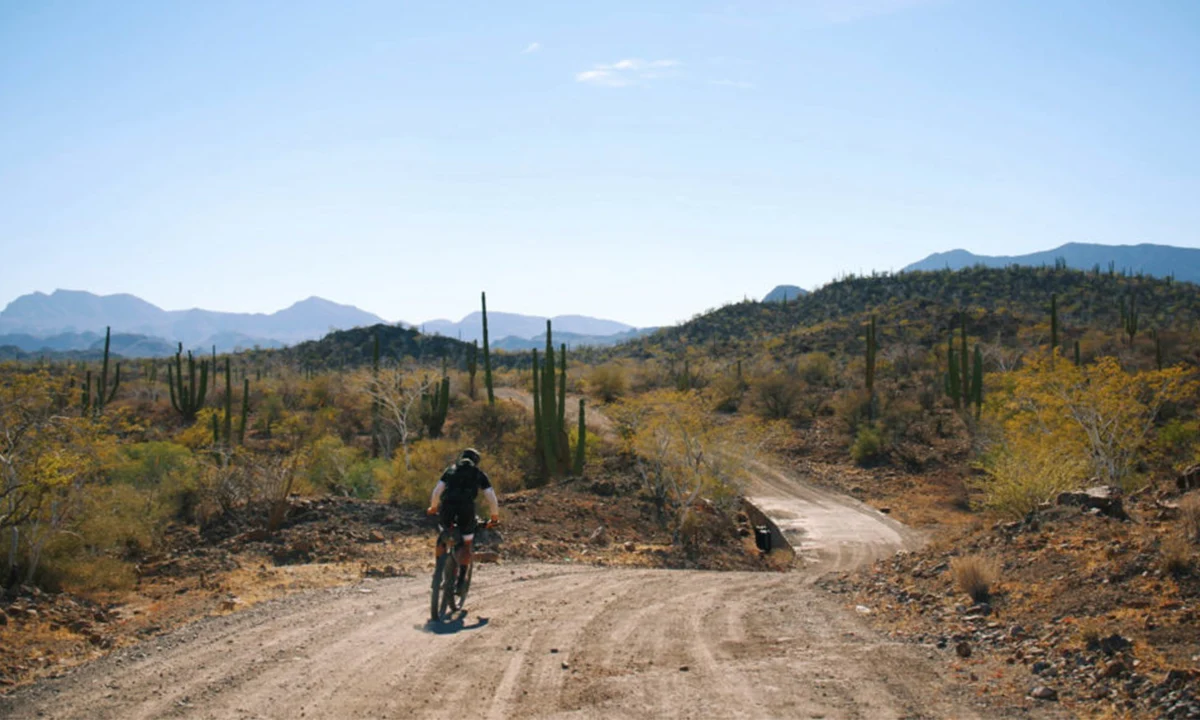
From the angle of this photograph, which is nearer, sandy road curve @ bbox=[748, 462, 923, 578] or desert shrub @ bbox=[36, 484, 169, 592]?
desert shrub @ bbox=[36, 484, 169, 592]

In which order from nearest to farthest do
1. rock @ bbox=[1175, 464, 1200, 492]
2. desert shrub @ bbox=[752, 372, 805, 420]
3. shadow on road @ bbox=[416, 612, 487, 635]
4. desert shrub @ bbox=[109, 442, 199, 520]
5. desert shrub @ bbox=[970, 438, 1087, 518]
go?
shadow on road @ bbox=[416, 612, 487, 635], rock @ bbox=[1175, 464, 1200, 492], desert shrub @ bbox=[970, 438, 1087, 518], desert shrub @ bbox=[109, 442, 199, 520], desert shrub @ bbox=[752, 372, 805, 420]

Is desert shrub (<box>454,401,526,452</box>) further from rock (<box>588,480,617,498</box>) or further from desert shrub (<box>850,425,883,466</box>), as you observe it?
desert shrub (<box>850,425,883,466</box>)

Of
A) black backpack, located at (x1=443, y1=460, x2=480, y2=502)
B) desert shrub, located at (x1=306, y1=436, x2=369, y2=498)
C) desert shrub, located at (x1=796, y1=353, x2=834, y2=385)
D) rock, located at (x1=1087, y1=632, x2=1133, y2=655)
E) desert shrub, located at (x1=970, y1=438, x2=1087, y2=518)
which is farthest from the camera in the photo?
desert shrub, located at (x1=796, y1=353, x2=834, y2=385)

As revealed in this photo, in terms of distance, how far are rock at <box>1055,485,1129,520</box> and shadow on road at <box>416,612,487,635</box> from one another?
8.31 metres

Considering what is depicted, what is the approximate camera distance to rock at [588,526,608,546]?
60.3 feet

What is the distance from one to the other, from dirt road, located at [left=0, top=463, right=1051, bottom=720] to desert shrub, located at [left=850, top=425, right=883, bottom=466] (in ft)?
103

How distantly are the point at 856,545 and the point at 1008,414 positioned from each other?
12978 millimetres

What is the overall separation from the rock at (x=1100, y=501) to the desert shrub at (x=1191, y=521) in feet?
6.44

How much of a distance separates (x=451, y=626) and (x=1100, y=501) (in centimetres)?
887

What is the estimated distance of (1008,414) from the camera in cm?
3394

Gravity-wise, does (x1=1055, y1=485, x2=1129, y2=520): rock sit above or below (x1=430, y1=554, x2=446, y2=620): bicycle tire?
above

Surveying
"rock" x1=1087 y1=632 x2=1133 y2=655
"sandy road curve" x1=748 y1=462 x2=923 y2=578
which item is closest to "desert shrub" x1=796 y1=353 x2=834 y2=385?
"sandy road curve" x1=748 y1=462 x2=923 y2=578

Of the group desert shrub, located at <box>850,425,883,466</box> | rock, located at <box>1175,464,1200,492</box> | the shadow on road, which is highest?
rock, located at <box>1175,464,1200,492</box>

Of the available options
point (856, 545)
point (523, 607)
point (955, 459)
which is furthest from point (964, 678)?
point (955, 459)
